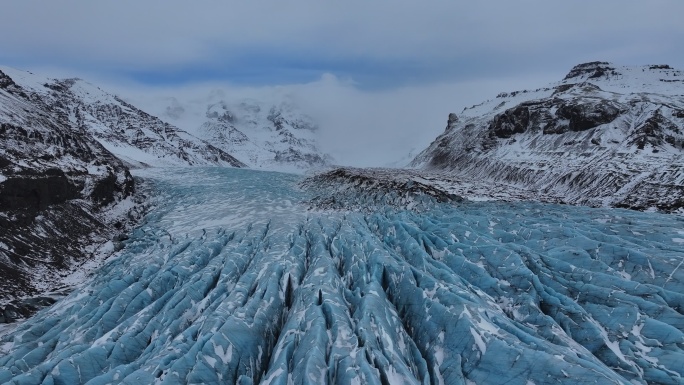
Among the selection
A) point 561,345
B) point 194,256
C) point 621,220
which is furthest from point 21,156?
point 621,220

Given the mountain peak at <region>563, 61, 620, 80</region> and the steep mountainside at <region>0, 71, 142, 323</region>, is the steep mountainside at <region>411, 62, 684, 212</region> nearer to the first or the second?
the mountain peak at <region>563, 61, 620, 80</region>

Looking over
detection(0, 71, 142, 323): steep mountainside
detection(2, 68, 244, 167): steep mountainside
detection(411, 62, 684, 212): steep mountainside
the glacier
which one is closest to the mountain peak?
detection(411, 62, 684, 212): steep mountainside

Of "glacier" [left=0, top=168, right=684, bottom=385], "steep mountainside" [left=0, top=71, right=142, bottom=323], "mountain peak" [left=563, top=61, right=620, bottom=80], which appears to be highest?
"mountain peak" [left=563, top=61, right=620, bottom=80]

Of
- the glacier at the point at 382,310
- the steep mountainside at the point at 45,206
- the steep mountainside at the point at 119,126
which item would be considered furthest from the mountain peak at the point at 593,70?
the steep mountainside at the point at 119,126

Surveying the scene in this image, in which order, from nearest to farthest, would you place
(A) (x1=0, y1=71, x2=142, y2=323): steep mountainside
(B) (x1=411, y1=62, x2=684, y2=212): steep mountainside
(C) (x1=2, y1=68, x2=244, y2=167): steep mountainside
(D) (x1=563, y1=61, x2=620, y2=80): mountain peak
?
(A) (x1=0, y1=71, x2=142, y2=323): steep mountainside → (B) (x1=411, y1=62, x2=684, y2=212): steep mountainside → (D) (x1=563, y1=61, x2=620, y2=80): mountain peak → (C) (x1=2, y1=68, x2=244, y2=167): steep mountainside

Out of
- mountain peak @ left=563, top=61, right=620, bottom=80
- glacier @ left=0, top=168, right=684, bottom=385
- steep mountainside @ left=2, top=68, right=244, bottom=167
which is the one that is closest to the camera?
glacier @ left=0, top=168, right=684, bottom=385

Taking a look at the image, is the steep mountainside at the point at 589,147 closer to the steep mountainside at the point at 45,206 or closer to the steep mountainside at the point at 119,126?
the steep mountainside at the point at 45,206

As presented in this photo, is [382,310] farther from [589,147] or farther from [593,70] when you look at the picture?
[593,70]

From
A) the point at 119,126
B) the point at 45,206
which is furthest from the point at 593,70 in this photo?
the point at 119,126
